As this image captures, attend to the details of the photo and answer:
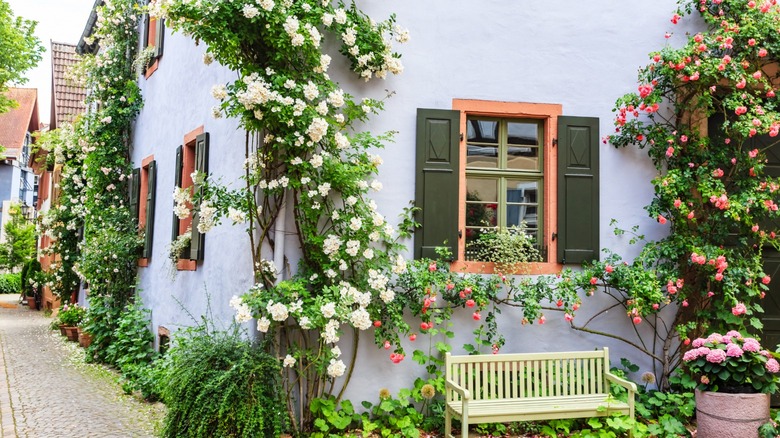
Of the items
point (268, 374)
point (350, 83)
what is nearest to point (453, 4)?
point (350, 83)

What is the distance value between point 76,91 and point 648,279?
1856cm

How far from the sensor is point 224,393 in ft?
18.5

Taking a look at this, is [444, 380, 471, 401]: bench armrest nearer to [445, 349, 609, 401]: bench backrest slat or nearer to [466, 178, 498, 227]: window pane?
[445, 349, 609, 401]: bench backrest slat

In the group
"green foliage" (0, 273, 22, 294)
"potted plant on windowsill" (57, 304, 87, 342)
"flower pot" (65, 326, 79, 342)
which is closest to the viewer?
"flower pot" (65, 326, 79, 342)

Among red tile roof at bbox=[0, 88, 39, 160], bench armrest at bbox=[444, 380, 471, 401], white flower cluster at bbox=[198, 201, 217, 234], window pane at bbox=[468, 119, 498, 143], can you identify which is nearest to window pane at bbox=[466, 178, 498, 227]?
window pane at bbox=[468, 119, 498, 143]

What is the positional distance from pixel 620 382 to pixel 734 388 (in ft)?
3.03

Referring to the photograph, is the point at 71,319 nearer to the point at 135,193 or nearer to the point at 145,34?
the point at 135,193

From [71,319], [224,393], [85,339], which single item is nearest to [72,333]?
[71,319]

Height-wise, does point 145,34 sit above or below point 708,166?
above

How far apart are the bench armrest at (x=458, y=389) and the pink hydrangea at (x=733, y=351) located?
2.23 meters

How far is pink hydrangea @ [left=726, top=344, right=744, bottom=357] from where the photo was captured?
5.92 m

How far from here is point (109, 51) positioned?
1218cm

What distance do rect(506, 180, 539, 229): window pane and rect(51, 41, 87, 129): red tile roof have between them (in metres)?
15.3

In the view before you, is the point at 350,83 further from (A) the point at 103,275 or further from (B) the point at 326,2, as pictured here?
(A) the point at 103,275
